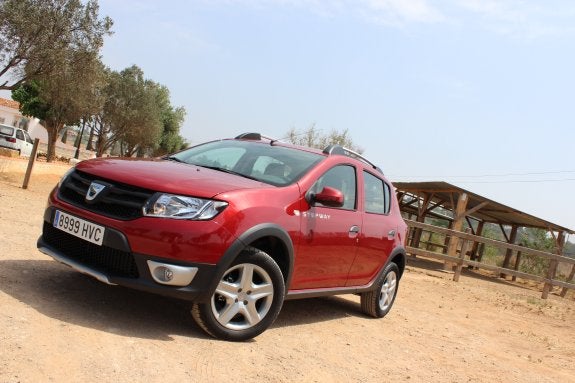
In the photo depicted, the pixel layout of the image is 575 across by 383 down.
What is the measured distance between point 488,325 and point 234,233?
5584 millimetres

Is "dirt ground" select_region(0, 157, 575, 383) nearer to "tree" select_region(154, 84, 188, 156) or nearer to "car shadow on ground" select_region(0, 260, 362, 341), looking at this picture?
"car shadow on ground" select_region(0, 260, 362, 341)

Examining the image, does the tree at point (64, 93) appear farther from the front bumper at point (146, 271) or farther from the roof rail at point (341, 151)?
the front bumper at point (146, 271)

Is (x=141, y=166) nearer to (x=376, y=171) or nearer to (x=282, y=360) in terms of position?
(x=282, y=360)

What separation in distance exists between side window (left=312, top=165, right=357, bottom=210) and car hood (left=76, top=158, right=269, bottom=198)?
2.52ft

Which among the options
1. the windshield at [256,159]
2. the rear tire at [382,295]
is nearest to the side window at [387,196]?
the rear tire at [382,295]

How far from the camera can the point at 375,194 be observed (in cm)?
638

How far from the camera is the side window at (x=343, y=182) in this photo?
5204mm

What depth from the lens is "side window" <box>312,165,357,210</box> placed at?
5.20 m

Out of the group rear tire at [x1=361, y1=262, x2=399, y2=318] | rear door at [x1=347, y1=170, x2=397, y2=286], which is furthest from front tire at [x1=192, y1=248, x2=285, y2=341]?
rear tire at [x1=361, y1=262, x2=399, y2=318]

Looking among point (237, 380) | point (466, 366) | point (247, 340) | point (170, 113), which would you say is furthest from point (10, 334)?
point (170, 113)

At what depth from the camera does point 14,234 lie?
23.1 ft

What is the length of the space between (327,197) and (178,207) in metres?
1.37

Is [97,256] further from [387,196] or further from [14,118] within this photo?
[14,118]

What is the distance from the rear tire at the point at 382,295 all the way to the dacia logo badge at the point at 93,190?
11.3 feet
